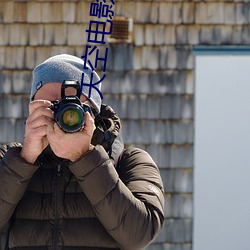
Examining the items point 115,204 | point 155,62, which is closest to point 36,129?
point 115,204

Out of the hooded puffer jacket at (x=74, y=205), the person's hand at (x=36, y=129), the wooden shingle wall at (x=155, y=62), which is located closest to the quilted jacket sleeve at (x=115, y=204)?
the hooded puffer jacket at (x=74, y=205)

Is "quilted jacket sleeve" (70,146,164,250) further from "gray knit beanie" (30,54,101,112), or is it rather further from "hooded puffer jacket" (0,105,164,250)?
"gray knit beanie" (30,54,101,112)

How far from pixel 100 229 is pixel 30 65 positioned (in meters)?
4.34

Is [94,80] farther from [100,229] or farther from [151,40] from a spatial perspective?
[151,40]

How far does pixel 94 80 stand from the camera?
6.17 ft

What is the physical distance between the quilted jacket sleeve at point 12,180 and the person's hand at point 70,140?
92 mm

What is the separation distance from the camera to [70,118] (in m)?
1.67

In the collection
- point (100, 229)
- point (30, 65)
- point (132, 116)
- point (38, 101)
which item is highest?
point (30, 65)

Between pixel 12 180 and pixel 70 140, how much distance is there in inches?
7.1

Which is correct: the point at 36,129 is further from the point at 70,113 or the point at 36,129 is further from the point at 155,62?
the point at 155,62

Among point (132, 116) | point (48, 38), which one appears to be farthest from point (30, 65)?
point (132, 116)

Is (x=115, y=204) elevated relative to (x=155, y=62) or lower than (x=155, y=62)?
lower

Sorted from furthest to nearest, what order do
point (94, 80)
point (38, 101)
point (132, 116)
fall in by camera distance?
point (132, 116) → point (94, 80) → point (38, 101)

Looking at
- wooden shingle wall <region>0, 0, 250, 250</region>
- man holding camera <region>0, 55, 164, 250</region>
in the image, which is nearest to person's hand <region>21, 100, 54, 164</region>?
man holding camera <region>0, 55, 164, 250</region>
